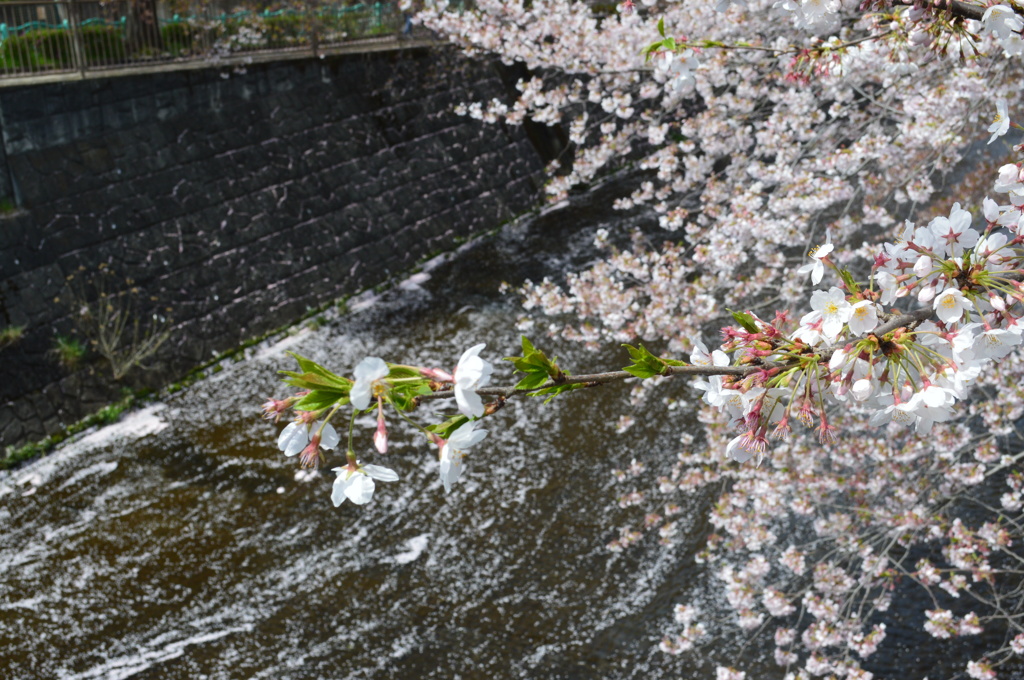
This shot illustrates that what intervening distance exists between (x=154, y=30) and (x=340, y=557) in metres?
7.17

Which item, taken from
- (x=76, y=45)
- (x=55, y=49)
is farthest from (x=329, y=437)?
(x=55, y=49)

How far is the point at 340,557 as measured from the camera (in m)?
6.91

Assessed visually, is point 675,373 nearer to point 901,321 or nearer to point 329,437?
point 901,321

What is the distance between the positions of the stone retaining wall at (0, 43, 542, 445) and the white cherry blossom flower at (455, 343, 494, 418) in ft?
27.1

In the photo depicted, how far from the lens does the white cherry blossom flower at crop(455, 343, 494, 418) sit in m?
1.43

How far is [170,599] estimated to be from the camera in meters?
6.57

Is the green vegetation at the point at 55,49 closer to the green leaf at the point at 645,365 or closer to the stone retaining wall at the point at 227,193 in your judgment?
the stone retaining wall at the point at 227,193

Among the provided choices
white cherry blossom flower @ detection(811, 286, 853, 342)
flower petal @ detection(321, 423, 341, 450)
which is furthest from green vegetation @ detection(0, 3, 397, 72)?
white cherry blossom flower @ detection(811, 286, 853, 342)

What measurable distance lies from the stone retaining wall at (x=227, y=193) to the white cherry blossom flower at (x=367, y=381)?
8198 millimetres

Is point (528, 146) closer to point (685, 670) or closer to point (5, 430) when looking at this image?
point (5, 430)

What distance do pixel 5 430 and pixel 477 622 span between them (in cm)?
516

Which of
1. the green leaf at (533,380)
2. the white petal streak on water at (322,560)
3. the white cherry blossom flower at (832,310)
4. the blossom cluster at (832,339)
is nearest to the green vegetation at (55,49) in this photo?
the white petal streak on water at (322,560)

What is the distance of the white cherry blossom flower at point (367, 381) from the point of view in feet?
4.55

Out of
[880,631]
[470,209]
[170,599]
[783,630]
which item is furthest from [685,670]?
[470,209]
